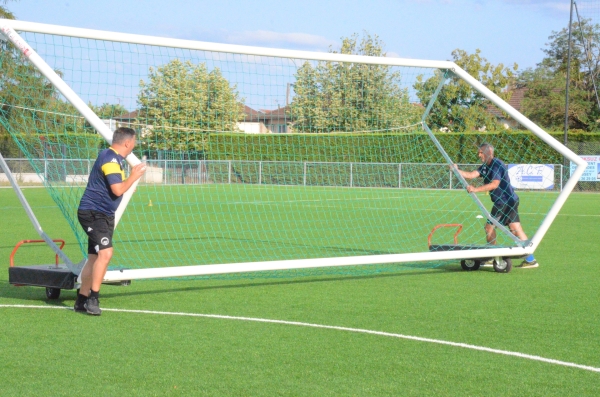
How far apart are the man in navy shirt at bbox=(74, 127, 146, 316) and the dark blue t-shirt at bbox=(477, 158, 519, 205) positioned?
242 inches

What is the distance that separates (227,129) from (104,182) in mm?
5250

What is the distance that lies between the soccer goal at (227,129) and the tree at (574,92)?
1458 inches

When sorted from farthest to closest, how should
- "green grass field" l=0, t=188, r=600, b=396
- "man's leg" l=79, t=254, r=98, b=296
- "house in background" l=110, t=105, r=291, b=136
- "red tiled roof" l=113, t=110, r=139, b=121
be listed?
"house in background" l=110, t=105, r=291, b=136, "red tiled roof" l=113, t=110, r=139, b=121, "man's leg" l=79, t=254, r=98, b=296, "green grass field" l=0, t=188, r=600, b=396

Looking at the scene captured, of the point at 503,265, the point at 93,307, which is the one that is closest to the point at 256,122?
the point at 503,265

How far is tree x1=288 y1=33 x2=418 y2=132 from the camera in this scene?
12.3 meters

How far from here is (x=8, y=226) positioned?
1820 cm

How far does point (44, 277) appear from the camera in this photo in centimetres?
852

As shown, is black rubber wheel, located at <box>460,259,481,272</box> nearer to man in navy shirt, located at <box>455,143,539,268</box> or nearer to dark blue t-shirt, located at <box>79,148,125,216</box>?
man in navy shirt, located at <box>455,143,539,268</box>

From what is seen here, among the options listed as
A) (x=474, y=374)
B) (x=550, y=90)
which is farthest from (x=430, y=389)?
(x=550, y=90)

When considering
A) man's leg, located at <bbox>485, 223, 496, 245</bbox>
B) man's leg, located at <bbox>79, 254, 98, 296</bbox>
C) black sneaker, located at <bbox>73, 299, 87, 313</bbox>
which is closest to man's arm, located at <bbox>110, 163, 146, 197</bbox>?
man's leg, located at <bbox>79, 254, 98, 296</bbox>

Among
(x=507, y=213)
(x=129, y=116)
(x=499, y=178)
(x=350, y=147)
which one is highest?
(x=129, y=116)

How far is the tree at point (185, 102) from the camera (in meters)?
10.5

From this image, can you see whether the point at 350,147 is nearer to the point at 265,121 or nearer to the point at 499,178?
the point at 265,121

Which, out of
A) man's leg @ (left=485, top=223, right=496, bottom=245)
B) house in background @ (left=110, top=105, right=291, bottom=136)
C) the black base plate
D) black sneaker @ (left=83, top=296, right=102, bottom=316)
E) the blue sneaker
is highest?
house in background @ (left=110, top=105, right=291, bottom=136)
